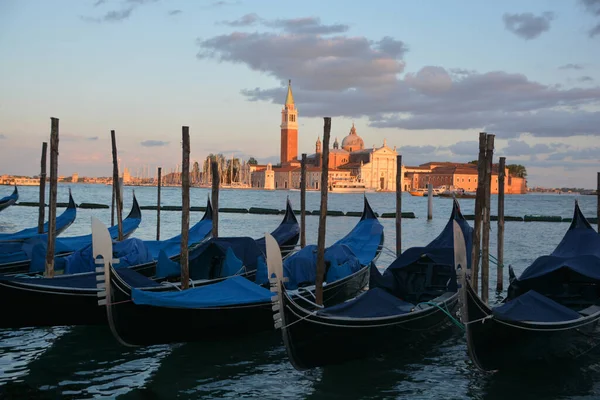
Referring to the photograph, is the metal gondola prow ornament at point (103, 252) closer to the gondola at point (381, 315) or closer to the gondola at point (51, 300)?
the gondola at point (51, 300)

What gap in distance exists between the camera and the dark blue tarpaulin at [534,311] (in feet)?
16.2

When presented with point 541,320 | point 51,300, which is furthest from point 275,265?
point 51,300

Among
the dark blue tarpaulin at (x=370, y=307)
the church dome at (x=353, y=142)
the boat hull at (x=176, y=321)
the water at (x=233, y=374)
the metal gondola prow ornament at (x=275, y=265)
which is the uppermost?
the church dome at (x=353, y=142)

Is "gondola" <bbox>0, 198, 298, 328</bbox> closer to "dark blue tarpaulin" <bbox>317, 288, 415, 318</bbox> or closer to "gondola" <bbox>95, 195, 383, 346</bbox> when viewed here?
"gondola" <bbox>95, 195, 383, 346</bbox>

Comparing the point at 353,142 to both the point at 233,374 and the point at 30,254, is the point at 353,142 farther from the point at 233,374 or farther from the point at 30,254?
the point at 233,374

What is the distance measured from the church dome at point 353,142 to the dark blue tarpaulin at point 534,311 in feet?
282

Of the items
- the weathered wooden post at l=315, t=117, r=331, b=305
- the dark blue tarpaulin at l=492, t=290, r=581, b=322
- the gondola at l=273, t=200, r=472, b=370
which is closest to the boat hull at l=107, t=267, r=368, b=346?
the weathered wooden post at l=315, t=117, r=331, b=305

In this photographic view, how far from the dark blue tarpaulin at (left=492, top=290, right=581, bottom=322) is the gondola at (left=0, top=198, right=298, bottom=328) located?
2.98 metres

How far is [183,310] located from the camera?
17.5 feet

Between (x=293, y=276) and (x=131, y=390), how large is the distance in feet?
7.73

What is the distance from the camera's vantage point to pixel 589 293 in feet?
19.7

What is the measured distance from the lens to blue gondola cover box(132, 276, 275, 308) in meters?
5.15

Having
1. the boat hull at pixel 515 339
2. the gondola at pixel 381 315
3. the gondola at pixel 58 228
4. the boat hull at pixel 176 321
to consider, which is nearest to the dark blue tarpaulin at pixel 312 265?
the gondola at pixel 381 315

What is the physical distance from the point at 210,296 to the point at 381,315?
140cm
